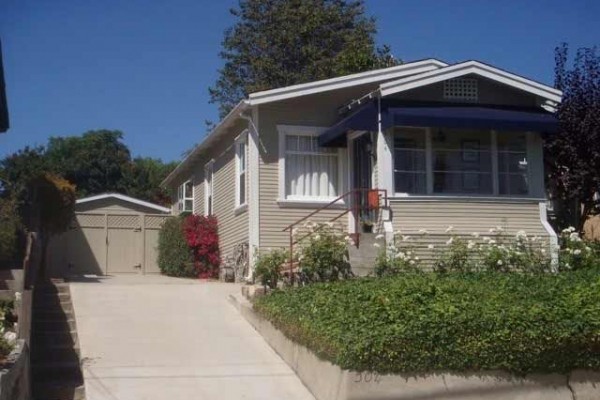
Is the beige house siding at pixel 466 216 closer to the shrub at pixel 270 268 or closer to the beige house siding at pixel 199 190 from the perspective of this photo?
the shrub at pixel 270 268

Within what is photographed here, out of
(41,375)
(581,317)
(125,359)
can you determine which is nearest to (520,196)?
(581,317)

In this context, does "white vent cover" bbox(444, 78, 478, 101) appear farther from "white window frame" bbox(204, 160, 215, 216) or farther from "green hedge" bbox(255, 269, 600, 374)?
"green hedge" bbox(255, 269, 600, 374)

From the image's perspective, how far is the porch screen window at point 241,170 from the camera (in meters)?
18.0

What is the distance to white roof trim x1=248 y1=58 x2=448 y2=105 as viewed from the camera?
16516mm

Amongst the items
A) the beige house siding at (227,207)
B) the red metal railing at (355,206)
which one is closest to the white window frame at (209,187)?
the beige house siding at (227,207)

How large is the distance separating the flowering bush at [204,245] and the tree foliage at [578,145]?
26.9ft

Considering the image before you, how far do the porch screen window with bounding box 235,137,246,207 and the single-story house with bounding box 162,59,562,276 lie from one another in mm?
89

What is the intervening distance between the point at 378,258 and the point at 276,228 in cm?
349

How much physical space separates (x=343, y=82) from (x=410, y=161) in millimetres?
2219

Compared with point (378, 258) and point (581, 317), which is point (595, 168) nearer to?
point (378, 258)

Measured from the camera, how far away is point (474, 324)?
9.18 meters

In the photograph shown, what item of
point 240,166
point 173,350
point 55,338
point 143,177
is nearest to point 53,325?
point 55,338

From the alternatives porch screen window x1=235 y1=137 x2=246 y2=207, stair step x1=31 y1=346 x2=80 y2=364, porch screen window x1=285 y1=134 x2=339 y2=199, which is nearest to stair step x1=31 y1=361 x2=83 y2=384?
stair step x1=31 y1=346 x2=80 y2=364

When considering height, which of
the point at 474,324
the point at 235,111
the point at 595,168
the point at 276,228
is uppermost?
the point at 235,111
